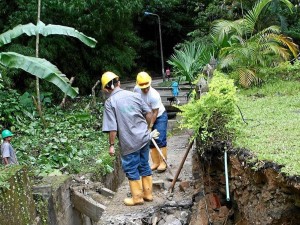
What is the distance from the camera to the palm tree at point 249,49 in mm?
11500

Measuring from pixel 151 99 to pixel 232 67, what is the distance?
17.0 feet

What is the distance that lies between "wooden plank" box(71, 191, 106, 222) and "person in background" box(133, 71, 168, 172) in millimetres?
1281

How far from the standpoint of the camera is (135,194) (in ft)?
20.4

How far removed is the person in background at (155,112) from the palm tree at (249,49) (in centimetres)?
403

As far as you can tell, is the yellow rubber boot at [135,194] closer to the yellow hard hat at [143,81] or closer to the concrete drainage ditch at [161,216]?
the concrete drainage ditch at [161,216]

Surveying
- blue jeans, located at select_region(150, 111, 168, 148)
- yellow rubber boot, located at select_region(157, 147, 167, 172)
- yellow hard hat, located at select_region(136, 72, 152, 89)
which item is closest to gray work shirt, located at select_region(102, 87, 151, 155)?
yellow hard hat, located at select_region(136, 72, 152, 89)

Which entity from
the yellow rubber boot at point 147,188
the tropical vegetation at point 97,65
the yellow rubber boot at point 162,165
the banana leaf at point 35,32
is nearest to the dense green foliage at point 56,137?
the tropical vegetation at point 97,65

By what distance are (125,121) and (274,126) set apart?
196 centimetres

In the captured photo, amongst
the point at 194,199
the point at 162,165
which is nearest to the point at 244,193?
the point at 194,199

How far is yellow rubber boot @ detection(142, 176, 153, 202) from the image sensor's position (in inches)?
247

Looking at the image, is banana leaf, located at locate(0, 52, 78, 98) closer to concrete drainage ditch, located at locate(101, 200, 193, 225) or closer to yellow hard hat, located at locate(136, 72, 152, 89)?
yellow hard hat, located at locate(136, 72, 152, 89)

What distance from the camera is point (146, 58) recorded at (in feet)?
123

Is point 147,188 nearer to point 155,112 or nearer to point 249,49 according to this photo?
point 155,112

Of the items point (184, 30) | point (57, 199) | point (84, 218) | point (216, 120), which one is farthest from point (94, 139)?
point (184, 30)
